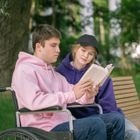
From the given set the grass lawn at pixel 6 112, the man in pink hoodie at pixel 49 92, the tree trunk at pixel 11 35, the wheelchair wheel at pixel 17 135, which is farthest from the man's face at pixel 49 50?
the tree trunk at pixel 11 35

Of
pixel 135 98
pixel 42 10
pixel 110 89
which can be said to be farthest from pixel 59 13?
pixel 110 89

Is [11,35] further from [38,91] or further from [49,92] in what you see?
[38,91]

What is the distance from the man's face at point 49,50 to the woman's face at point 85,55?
0.39 m

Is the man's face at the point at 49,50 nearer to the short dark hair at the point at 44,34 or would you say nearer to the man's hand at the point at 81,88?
the short dark hair at the point at 44,34

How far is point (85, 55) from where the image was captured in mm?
4984

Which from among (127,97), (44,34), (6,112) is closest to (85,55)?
(44,34)

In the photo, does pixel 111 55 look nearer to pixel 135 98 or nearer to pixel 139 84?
pixel 139 84

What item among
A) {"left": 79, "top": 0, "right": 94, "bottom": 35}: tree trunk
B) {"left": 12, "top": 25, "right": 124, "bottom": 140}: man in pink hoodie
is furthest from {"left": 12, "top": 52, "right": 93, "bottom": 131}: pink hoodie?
{"left": 79, "top": 0, "right": 94, "bottom": 35}: tree trunk

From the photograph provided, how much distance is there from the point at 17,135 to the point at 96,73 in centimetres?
79

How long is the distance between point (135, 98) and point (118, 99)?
57cm

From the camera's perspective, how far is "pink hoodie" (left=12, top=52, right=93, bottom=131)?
4.37m

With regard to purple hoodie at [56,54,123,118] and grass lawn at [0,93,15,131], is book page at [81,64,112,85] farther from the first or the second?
grass lawn at [0,93,15,131]

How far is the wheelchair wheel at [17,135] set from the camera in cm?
425

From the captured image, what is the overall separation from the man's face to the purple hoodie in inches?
20.6
